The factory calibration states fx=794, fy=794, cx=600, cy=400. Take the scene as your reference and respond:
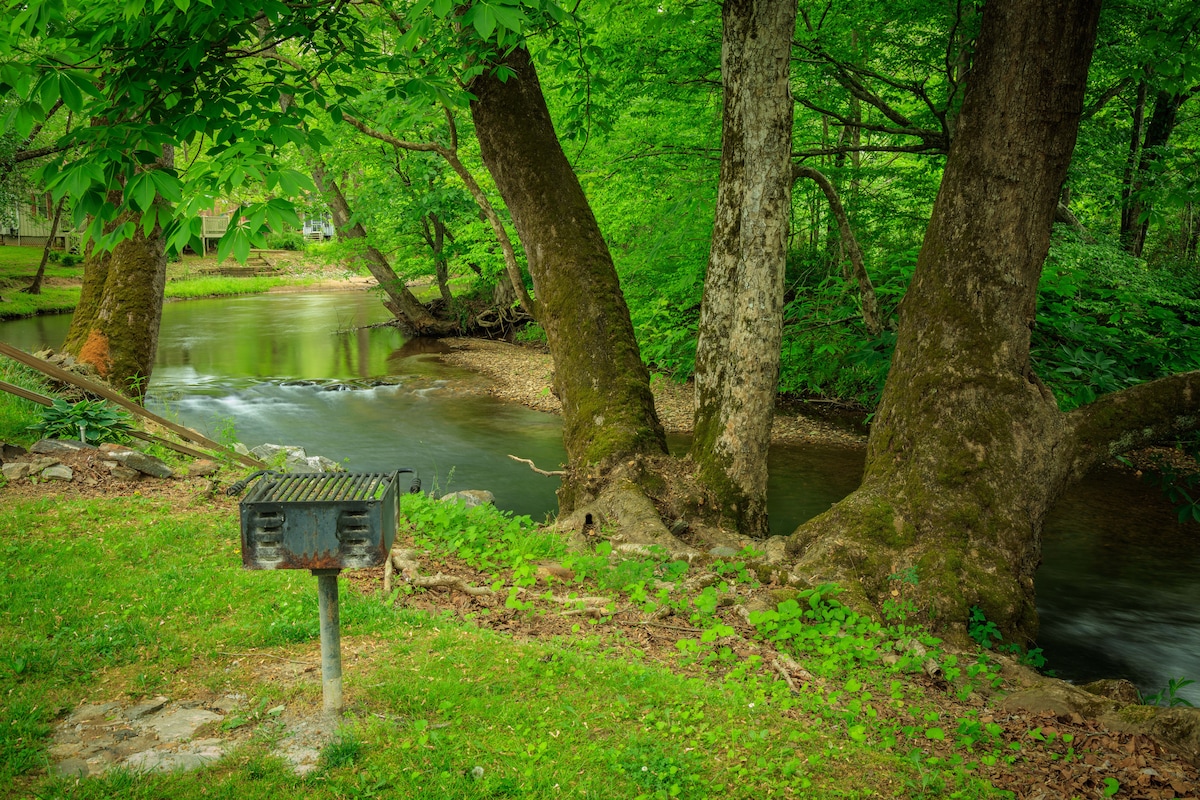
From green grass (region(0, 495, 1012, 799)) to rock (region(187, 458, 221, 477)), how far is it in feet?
9.59

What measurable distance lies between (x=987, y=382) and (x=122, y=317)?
1060 centimetres

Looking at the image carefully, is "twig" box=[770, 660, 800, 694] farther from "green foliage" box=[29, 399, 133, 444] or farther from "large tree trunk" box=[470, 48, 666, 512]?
"green foliage" box=[29, 399, 133, 444]

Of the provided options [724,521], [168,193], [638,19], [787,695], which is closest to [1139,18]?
[638,19]

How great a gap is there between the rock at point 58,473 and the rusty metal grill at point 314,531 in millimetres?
5802

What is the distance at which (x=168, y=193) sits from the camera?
3.42 metres

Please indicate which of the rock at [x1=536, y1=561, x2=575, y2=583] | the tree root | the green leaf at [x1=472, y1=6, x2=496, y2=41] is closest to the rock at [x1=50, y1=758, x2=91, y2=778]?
the tree root

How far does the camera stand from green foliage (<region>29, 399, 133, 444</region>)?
8656 mm

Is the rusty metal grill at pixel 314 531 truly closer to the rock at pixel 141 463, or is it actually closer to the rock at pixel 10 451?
the rock at pixel 141 463

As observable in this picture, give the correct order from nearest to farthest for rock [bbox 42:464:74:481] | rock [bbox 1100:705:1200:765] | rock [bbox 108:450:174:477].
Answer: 1. rock [bbox 1100:705:1200:765]
2. rock [bbox 42:464:74:481]
3. rock [bbox 108:450:174:477]

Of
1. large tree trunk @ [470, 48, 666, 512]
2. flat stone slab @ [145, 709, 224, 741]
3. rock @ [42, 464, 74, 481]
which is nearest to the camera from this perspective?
flat stone slab @ [145, 709, 224, 741]

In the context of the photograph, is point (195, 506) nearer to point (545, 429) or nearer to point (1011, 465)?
point (1011, 465)

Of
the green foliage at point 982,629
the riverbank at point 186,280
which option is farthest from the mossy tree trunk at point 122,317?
the riverbank at point 186,280

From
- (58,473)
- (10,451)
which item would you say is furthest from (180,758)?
(10,451)

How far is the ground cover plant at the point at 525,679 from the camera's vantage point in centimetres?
341
